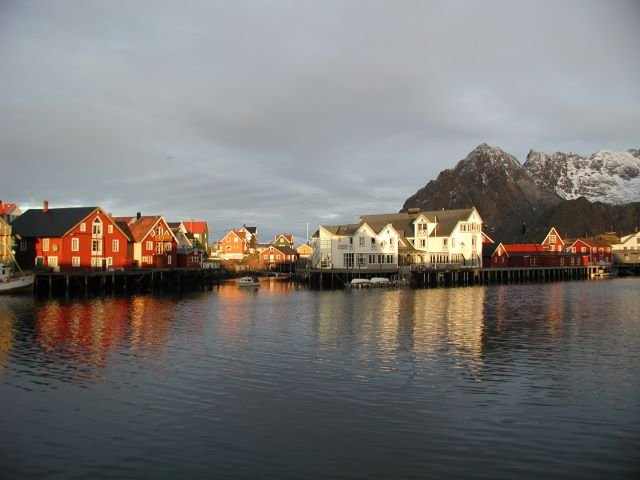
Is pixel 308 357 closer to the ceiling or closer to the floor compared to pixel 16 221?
closer to the floor

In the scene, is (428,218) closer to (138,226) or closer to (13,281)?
(138,226)

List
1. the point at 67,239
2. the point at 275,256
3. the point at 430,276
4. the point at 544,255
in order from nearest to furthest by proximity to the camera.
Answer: the point at 67,239
the point at 430,276
the point at 544,255
the point at 275,256

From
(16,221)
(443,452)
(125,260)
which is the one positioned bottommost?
(443,452)

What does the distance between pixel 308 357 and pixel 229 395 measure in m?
7.01

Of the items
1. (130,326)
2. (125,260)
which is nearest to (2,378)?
(130,326)

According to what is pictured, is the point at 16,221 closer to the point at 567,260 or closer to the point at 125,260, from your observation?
the point at 125,260

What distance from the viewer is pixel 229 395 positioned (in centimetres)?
1973

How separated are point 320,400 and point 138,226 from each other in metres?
69.3

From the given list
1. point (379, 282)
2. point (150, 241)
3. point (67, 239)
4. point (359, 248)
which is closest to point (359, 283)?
point (379, 282)

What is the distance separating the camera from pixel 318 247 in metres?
92.2

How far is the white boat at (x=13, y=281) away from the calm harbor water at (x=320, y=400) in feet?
87.1

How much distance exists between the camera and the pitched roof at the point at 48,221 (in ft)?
→ 225

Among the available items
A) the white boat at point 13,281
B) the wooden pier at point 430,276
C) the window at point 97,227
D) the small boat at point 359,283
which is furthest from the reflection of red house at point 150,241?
the small boat at point 359,283

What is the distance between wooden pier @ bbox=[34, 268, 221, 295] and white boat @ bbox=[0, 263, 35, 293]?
1.50 m
